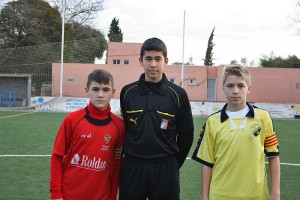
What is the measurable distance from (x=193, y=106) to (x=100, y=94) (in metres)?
15.7

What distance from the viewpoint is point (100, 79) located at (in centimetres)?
265

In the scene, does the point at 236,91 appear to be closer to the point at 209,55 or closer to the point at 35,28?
the point at 35,28

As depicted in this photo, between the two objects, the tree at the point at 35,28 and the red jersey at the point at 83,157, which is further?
the tree at the point at 35,28

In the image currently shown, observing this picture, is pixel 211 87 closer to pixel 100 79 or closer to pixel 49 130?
pixel 49 130

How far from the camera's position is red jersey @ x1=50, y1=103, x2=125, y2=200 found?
2.53 metres

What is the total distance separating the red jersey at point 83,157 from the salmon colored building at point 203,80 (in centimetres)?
1987

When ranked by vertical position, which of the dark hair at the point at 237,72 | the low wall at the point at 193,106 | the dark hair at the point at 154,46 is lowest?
the low wall at the point at 193,106

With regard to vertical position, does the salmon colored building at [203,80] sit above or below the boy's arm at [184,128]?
above

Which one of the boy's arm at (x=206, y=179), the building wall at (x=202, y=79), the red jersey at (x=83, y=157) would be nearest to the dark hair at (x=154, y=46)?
the red jersey at (x=83, y=157)

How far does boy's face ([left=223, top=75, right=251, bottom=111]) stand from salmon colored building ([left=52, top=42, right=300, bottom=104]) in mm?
19932

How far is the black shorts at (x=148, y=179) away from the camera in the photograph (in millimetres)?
2498

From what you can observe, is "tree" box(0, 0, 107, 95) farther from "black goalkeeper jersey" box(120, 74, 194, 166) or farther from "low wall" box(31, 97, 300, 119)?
"black goalkeeper jersey" box(120, 74, 194, 166)

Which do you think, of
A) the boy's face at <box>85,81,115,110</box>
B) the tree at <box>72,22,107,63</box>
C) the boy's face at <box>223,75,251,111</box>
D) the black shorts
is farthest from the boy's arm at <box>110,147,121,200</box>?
the tree at <box>72,22,107,63</box>

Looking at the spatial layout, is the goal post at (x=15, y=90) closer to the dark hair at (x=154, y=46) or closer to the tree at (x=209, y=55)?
the dark hair at (x=154, y=46)
